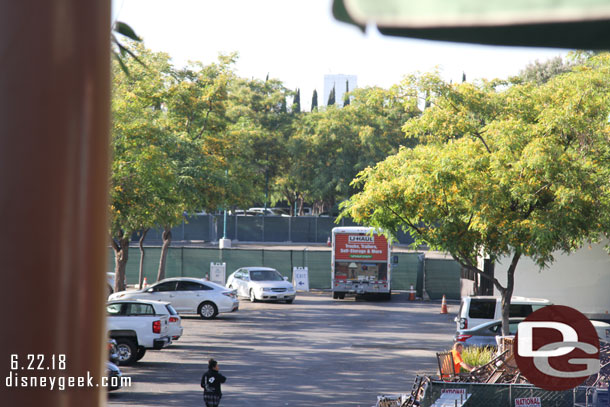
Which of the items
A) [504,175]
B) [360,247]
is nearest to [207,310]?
[360,247]

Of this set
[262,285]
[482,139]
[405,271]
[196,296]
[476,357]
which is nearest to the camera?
[476,357]

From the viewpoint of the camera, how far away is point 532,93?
17.0 metres

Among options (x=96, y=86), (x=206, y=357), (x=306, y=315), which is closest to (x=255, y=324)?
(x=306, y=315)

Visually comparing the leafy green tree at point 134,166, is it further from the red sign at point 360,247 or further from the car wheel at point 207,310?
the red sign at point 360,247

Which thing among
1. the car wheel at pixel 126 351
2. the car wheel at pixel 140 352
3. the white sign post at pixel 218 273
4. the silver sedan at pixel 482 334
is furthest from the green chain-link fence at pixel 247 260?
the car wheel at pixel 126 351

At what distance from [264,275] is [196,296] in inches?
275

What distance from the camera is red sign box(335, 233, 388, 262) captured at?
32812mm

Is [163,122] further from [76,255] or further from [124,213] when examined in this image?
[76,255]

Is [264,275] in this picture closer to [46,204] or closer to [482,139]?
[482,139]

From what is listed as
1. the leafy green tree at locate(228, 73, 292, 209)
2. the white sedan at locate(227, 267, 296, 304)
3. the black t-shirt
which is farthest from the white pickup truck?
the leafy green tree at locate(228, 73, 292, 209)

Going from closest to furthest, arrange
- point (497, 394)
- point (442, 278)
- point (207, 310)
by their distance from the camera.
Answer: point (497, 394) < point (207, 310) < point (442, 278)

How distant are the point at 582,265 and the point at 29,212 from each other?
26572mm

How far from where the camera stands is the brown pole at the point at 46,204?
1433 millimetres

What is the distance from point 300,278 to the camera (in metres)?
38.1
